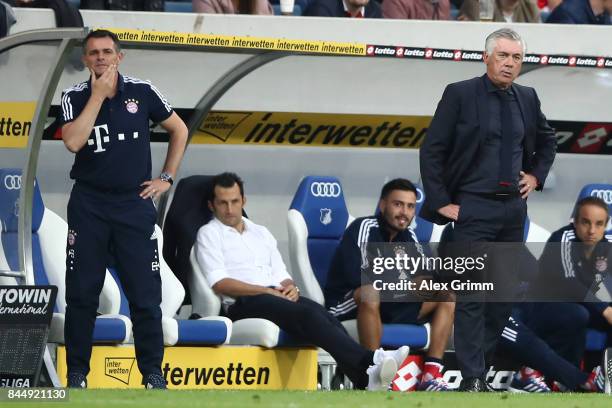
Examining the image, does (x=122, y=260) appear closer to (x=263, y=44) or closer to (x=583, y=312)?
(x=263, y=44)

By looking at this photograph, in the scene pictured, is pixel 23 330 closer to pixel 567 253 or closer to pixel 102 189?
pixel 102 189

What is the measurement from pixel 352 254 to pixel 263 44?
4.85ft

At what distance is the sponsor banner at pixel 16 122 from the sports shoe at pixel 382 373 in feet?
7.80

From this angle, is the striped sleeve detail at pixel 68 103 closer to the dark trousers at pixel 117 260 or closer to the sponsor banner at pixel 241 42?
the dark trousers at pixel 117 260

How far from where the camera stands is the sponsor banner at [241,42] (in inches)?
374

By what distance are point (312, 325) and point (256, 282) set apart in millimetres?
817

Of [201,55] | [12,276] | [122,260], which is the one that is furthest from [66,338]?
[201,55]

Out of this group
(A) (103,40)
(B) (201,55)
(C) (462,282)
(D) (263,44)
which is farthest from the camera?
(B) (201,55)

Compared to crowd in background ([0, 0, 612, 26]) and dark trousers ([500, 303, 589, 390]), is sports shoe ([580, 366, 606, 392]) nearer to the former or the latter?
dark trousers ([500, 303, 589, 390])

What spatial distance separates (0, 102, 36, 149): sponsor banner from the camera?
9.12 meters

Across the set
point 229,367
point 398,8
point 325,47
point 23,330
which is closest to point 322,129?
point 398,8

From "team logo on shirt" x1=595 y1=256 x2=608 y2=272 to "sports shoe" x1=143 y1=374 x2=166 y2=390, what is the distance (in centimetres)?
351

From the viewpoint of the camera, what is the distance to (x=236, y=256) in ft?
33.2

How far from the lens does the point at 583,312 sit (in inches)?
A: 405
